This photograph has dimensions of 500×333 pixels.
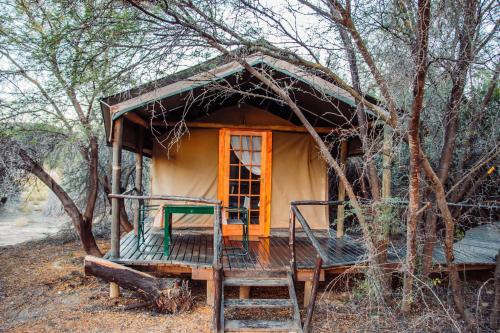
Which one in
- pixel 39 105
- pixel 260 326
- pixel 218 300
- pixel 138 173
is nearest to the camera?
pixel 260 326

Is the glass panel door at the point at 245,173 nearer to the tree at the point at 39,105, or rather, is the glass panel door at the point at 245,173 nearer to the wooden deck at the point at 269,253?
the wooden deck at the point at 269,253

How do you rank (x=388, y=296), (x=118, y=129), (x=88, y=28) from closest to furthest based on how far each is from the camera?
(x=88, y=28), (x=388, y=296), (x=118, y=129)

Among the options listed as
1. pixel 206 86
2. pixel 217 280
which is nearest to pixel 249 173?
pixel 206 86

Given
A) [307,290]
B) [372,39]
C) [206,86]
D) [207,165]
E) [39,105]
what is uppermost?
[372,39]

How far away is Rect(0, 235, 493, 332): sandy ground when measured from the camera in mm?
3992

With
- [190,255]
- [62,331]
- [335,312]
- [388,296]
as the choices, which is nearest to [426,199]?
[388,296]

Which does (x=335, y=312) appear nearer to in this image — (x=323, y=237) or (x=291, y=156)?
(x=323, y=237)

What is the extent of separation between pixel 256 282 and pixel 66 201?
Result: 4.57 metres

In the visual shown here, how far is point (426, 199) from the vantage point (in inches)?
182

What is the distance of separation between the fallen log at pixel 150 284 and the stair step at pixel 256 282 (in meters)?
0.67

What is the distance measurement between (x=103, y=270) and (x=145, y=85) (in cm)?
237

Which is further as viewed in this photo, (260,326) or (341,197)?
(341,197)

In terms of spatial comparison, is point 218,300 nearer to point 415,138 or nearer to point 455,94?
point 415,138

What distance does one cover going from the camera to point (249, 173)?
6613mm
